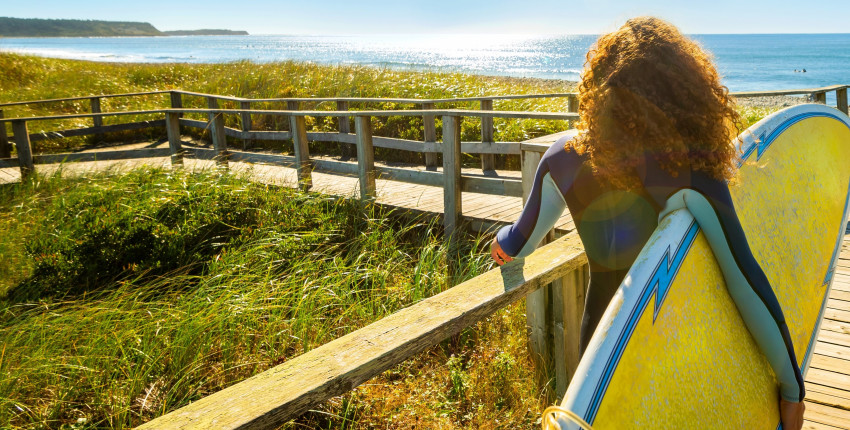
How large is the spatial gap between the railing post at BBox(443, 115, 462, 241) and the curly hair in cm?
358

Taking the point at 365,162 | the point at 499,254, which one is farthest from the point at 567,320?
the point at 365,162

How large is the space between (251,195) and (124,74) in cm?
1742

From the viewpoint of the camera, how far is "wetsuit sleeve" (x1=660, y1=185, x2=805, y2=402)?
4.74 ft

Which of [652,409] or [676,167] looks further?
[676,167]

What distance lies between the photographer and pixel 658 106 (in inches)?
54.4

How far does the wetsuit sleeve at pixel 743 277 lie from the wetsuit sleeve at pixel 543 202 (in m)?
0.29

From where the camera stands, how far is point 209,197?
18.1ft

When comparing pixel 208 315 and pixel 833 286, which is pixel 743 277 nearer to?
pixel 208 315

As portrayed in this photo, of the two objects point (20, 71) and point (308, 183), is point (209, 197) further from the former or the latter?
point (20, 71)

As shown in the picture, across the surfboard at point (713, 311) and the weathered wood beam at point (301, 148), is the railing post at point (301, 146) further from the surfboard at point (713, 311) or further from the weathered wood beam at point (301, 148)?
the surfboard at point (713, 311)

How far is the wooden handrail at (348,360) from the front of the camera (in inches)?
50.4

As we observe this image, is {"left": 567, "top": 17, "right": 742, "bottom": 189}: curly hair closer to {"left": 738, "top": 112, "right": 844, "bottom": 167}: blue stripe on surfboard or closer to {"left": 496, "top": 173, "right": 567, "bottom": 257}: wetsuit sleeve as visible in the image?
{"left": 496, "top": 173, "right": 567, "bottom": 257}: wetsuit sleeve

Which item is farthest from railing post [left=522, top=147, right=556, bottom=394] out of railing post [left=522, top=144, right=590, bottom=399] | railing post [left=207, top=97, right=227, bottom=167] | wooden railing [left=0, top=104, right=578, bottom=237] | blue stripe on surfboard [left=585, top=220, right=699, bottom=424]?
railing post [left=207, top=97, right=227, bottom=167]

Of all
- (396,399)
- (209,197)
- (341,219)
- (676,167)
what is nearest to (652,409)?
(676,167)
